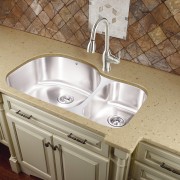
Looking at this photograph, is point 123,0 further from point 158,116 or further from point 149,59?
point 158,116

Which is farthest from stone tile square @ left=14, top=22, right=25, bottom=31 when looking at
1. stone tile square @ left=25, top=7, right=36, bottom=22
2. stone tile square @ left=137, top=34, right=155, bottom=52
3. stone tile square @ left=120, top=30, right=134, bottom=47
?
stone tile square @ left=137, top=34, right=155, bottom=52

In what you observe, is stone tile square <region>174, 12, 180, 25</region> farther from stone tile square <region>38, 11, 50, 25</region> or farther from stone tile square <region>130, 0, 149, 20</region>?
stone tile square <region>38, 11, 50, 25</region>

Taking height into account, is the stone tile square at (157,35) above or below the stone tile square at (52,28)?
above

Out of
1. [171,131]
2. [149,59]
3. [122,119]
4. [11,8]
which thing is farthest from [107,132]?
[11,8]

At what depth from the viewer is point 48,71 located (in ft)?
5.85

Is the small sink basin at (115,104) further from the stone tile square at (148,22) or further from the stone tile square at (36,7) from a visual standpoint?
the stone tile square at (36,7)

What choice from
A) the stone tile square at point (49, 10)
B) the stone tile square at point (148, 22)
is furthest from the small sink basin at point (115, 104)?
the stone tile square at point (49, 10)

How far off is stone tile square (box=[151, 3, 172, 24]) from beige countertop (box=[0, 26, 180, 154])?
31cm

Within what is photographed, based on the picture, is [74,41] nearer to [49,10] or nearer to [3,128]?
[49,10]

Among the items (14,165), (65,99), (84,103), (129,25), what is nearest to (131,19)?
(129,25)

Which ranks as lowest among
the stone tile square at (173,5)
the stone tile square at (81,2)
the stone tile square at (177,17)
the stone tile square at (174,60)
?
the stone tile square at (174,60)

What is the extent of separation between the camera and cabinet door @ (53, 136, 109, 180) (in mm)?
1293

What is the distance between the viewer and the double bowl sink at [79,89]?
4.84 ft

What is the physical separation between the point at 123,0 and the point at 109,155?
87 centimetres
